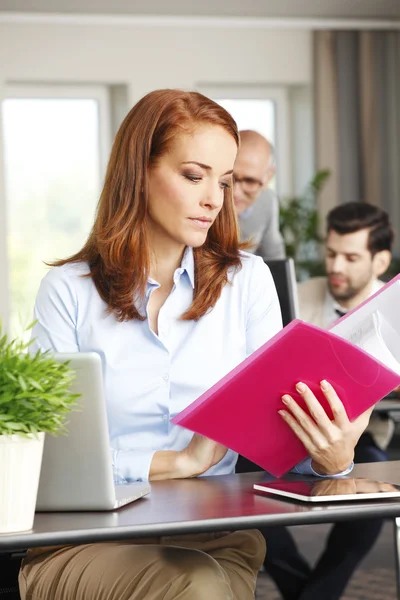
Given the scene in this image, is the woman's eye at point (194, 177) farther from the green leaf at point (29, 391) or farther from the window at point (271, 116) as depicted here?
the window at point (271, 116)

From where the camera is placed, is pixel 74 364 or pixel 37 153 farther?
pixel 37 153

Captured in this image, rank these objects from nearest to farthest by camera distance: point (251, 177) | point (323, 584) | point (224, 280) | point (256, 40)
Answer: point (224, 280), point (323, 584), point (251, 177), point (256, 40)

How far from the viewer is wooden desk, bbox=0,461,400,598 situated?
123cm

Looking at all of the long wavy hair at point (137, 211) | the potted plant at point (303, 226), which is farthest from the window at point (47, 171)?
the long wavy hair at point (137, 211)

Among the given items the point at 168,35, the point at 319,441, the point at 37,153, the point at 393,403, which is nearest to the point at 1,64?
the point at 37,153

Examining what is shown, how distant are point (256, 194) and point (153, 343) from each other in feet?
7.12

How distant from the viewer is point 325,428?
4.99 feet

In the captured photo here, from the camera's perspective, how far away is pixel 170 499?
144cm

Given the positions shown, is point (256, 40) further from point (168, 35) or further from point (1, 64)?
point (1, 64)

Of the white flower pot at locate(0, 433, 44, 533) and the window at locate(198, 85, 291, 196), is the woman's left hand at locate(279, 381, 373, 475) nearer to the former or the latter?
the white flower pot at locate(0, 433, 44, 533)

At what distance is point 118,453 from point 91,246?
0.46 meters

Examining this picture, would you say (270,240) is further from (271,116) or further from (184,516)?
(271,116)

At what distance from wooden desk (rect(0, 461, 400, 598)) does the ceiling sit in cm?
589

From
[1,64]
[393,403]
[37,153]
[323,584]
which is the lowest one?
[323,584]
